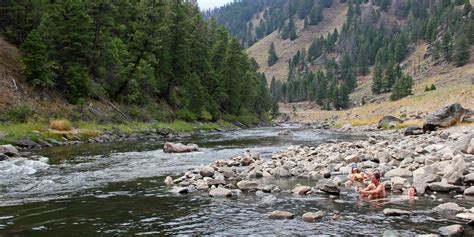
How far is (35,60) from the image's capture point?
44656mm

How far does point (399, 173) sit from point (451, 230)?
28.9ft

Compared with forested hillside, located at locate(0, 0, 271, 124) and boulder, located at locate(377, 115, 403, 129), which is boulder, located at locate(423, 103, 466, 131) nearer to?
boulder, located at locate(377, 115, 403, 129)

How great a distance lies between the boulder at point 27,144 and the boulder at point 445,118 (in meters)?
35.7

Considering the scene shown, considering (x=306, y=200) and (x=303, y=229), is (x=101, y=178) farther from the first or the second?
(x=303, y=229)

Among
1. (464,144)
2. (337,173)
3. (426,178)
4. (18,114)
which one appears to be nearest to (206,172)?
(337,173)

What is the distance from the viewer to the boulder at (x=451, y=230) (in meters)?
10.3

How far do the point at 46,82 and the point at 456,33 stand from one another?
171 m

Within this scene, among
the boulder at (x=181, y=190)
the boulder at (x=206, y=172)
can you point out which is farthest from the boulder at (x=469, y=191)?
the boulder at (x=206, y=172)

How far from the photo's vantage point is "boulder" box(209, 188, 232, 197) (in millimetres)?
15973

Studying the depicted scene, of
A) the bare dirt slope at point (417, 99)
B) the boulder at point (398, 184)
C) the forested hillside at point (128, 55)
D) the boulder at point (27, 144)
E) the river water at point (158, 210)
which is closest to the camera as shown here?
the river water at point (158, 210)

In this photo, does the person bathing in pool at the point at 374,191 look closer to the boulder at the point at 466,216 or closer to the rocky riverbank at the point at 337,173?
the rocky riverbank at the point at 337,173

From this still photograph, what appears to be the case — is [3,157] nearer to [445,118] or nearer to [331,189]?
[331,189]

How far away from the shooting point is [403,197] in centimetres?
1481

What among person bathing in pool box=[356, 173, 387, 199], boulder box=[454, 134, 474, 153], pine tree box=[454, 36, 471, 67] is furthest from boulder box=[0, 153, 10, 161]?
pine tree box=[454, 36, 471, 67]
